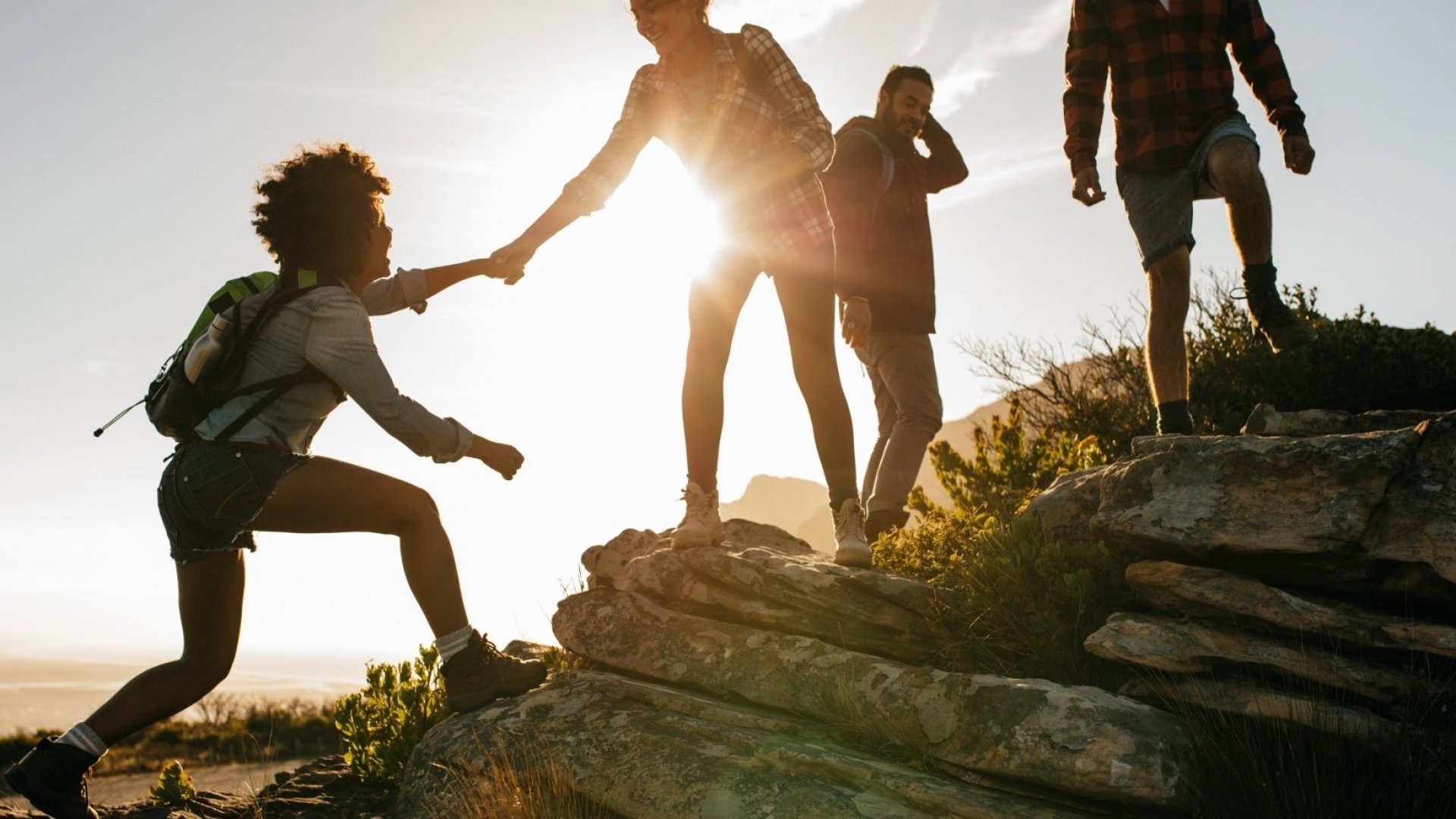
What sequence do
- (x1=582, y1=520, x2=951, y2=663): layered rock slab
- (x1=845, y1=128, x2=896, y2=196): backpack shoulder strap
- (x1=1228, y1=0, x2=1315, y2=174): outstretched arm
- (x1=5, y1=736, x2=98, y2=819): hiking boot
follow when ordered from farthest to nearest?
(x1=845, y1=128, x2=896, y2=196): backpack shoulder strap, (x1=1228, y1=0, x2=1315, y2=174): outstretched arm, (x1=582, y1=520, x2=951, y2=663): layered rock slab, (x1=5, y1=736, x2=98, y2=819): hiking boot

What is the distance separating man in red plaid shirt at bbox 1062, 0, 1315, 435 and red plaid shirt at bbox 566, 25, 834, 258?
1651 millimetres

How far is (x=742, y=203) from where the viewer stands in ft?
15.8

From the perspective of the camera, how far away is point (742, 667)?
14.2 feet

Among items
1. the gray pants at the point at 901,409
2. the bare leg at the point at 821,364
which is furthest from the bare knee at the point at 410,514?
the gray pants at the point at 901,409

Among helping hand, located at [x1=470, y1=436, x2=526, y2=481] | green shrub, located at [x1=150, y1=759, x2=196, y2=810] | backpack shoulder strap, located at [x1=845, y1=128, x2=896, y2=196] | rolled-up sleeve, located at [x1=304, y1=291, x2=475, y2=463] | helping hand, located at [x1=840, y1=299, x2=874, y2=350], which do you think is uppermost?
backpack shoulder strap, located at [x1=845, y1=128, x2=896, y2=196]

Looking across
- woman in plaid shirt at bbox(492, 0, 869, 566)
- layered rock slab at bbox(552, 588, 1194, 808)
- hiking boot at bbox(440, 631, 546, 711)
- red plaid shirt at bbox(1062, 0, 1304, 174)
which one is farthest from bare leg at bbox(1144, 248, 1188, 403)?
hiking boot at bbox(440, 631, 546, 711)

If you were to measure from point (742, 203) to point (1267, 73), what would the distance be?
2.93 meters

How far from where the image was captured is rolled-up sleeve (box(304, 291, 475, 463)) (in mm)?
3508

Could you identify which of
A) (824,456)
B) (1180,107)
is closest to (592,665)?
(824,456)

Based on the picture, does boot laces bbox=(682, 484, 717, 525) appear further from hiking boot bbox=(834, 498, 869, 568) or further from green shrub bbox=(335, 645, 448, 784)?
green shrub bbox=(335, 645, 448, 784)

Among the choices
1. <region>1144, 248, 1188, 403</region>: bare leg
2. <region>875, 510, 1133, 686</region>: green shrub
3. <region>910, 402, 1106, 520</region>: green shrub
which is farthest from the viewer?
<region>910, 402, 1106, 520</region>: green shrub

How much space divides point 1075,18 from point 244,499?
4863 millimetres

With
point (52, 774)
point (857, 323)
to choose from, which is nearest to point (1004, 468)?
point (857, 323)

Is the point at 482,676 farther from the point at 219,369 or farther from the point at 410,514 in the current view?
the point at 219,369
